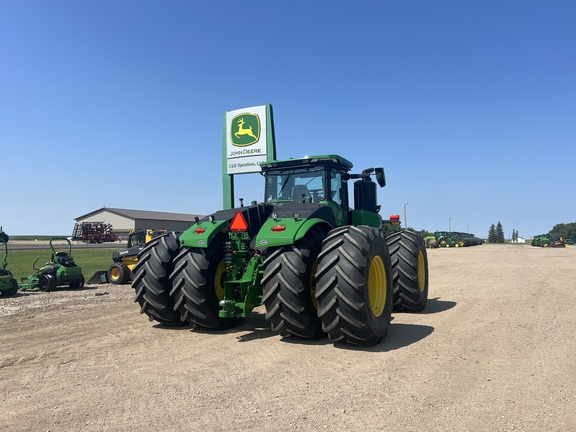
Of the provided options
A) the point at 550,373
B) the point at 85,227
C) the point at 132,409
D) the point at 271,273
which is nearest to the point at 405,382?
the point at 550,373

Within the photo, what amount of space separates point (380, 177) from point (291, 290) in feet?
12.8

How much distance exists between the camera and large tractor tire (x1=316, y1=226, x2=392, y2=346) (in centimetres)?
550

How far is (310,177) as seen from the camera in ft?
26.1

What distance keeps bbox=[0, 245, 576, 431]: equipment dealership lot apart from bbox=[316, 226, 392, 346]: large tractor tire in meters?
0.28

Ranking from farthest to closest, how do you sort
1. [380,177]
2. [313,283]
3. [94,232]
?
[94,232]
[380,177]
[313,283]

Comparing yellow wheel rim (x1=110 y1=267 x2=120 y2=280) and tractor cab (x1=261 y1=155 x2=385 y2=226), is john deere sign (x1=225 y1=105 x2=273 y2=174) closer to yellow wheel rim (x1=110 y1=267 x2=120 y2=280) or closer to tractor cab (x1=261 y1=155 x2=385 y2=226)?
yellow wheel rim (x1=110 y1=267 x2=120 y2=280)

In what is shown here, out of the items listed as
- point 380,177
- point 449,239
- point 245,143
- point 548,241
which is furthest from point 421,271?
point 548,241

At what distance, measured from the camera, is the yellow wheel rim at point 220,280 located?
6885 mm

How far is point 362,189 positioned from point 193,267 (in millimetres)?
3861

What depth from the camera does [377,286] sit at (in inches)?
254

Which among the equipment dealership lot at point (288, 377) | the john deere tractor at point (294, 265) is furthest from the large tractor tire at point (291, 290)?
the equipment dealership lot at point (288, 377)

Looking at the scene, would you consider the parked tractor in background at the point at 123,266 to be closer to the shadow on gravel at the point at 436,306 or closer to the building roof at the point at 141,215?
the shadow on gravel at the point at 436,306

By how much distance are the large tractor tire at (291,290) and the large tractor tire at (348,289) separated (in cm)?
24

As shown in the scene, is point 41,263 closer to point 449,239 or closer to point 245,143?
point 245,143
